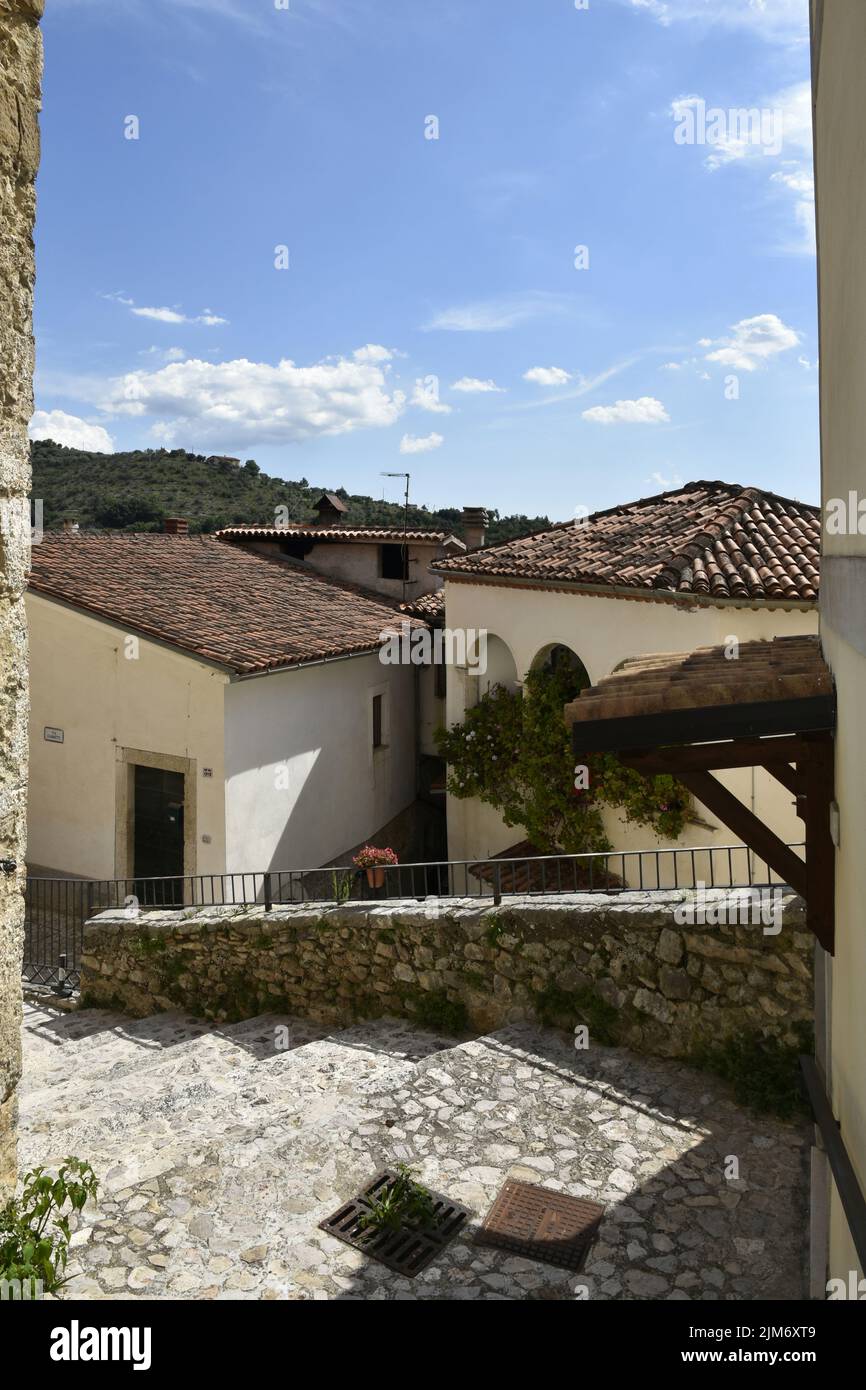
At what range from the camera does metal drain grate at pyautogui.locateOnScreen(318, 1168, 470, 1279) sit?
4500mm

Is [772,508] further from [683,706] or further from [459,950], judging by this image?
[683,706]

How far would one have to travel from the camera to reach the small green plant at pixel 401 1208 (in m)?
4.73

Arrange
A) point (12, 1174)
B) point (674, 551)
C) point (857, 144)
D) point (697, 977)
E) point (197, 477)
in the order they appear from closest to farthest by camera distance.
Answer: point (857, 144)
point (12, 1174)
point (697, 977)
point (674, 551)
point (197, 477)

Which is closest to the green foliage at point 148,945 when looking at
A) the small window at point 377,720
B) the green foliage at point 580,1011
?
the green foliage at point 580,1011

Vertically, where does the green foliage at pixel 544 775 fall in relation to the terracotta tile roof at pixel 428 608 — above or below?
below

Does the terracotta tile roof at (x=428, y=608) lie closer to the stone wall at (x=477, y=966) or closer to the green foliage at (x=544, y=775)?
the green foliage at (x=544, y=775)

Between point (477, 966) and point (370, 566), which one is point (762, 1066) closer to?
point (477, 966)

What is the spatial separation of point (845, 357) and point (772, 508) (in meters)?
9.71

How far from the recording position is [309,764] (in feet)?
45.7

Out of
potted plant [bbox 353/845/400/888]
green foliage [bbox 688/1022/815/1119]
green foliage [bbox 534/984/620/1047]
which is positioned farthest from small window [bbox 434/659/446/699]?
green foliage [bbox 688/1022/815/1119]

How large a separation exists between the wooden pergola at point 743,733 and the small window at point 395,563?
55.3 ft

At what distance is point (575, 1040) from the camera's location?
7.04 metres

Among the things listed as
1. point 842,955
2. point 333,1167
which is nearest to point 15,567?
point 842,955

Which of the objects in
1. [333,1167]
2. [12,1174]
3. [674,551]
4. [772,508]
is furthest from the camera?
[772,508]
